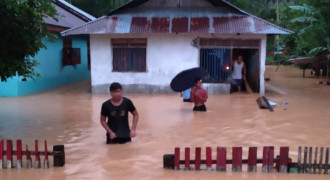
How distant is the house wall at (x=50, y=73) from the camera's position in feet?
46.3

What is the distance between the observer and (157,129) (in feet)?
28.6

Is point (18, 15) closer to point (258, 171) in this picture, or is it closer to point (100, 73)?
point (258, 171)

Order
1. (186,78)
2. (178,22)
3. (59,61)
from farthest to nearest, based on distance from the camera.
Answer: (59,61) → (178,22) → (186,78)

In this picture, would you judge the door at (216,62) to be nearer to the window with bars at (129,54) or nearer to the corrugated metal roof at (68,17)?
the window with bars at (129,54)

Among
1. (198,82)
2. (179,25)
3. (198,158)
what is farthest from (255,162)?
(179,25)

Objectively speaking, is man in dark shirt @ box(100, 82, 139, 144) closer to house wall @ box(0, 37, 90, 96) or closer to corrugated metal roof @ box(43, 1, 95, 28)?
house wall @ box(0, 37, 90, 96)

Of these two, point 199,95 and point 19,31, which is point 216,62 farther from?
point 19,31

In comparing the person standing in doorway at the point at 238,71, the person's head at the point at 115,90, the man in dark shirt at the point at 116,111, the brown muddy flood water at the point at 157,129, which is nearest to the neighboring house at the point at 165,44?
the person standing in doorway at the point at 238,71

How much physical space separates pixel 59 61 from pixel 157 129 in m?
10.5

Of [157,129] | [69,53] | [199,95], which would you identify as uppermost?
[69,53]

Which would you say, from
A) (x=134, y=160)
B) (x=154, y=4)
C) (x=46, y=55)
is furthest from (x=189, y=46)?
(x=134, y=160)

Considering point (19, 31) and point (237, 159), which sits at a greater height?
point (19, 31)

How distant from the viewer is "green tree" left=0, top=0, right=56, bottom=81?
6902 mm

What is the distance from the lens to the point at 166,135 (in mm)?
8102
